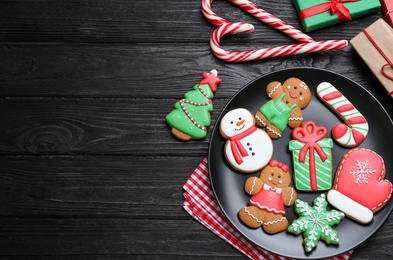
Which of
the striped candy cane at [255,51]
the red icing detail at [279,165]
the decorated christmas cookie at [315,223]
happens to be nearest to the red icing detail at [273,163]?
the red icing detail at [279,165]

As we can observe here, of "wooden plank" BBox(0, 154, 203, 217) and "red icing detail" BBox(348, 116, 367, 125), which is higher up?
"red icing detail" BBox(348, 116, 367, 125)

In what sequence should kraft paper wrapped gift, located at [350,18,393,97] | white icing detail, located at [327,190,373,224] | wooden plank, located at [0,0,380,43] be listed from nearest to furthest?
white icing detail, located at [327,190,373,224] → kraft paper wrapped gift, located at [350,18,393,97] → wooden plank, located at [0,0,380,43]

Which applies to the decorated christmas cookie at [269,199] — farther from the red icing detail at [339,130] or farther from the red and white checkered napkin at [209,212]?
the red icing detail at [339,130]

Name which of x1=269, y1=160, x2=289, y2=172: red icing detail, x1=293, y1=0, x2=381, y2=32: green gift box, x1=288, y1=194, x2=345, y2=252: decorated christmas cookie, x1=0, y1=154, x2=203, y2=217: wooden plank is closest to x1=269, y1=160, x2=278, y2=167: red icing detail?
x1=269, y1=160, x2=289, y2=172: red icing detail

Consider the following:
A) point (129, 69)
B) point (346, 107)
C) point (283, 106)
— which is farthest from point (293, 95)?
point (129, 69)

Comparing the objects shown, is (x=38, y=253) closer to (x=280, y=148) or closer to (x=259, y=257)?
(x=259, y=257)

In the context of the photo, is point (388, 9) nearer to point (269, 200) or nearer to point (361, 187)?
point (361, 187)

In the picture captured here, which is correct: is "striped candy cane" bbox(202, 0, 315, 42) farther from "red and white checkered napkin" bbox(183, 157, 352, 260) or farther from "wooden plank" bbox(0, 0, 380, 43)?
"red and white checkered napkin" bbox(183, 157, 352, 260)
